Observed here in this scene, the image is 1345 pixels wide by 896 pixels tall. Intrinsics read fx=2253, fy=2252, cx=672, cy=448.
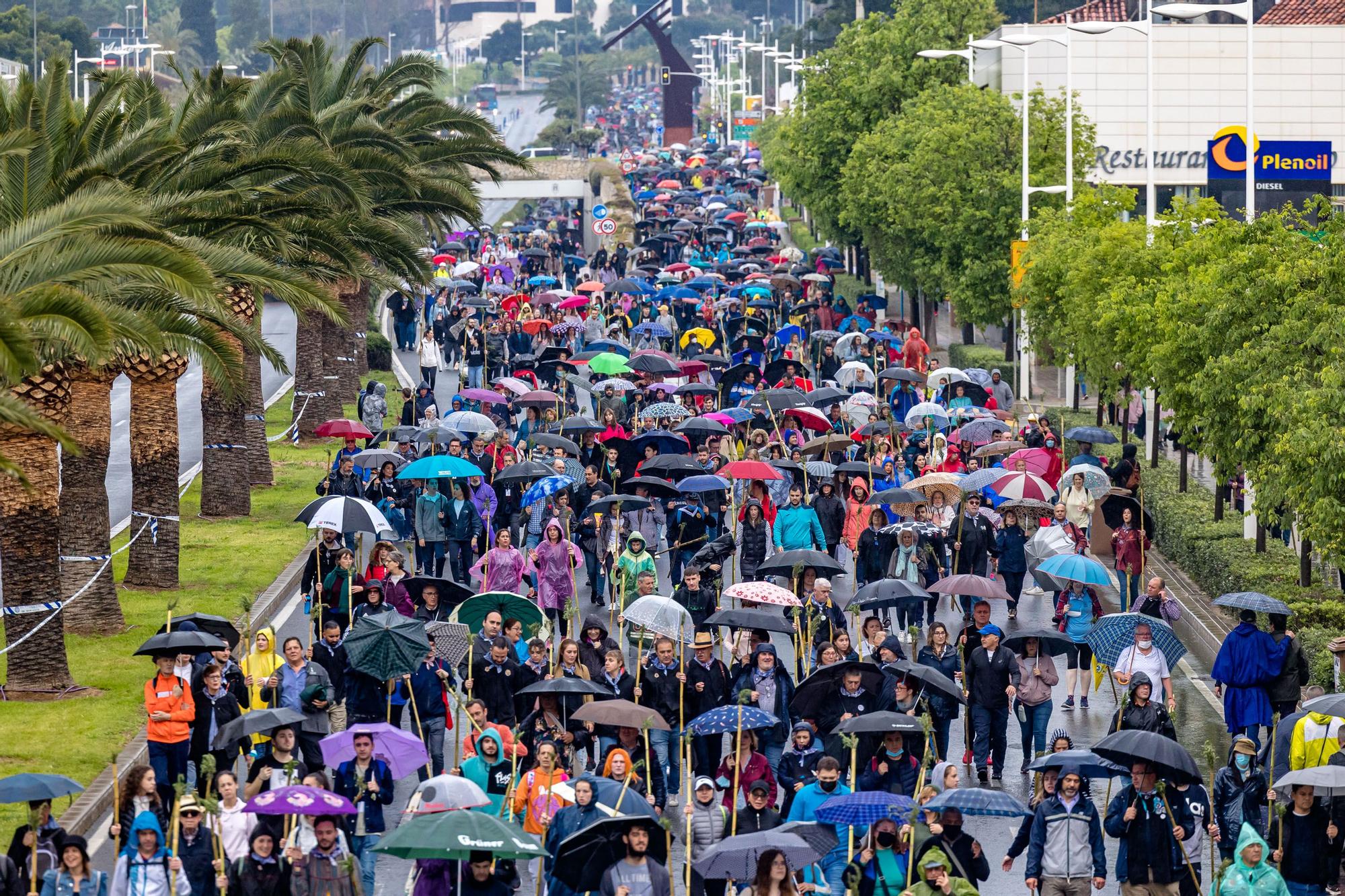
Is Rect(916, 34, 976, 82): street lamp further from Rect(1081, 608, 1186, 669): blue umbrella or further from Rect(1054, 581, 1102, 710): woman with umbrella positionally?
Rect(1081, 608, 1186, 669): blue umbrella

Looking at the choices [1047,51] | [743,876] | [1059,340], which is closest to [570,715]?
[743,876]

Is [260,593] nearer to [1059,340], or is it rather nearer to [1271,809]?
[1271,809]

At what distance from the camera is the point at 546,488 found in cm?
2277

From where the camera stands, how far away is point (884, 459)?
25.9 metres

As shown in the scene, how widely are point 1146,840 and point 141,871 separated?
5766 millimetres

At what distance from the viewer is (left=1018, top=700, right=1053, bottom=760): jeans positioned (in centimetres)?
1717

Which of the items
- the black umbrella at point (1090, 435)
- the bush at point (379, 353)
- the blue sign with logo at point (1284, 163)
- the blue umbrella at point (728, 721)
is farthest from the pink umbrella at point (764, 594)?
the bush at point (379, 353)

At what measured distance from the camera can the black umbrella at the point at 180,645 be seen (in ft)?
51.5

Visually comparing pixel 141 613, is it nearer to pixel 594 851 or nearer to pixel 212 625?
pixel 212 625

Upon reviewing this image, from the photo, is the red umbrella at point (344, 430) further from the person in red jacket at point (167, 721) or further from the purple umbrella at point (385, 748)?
Answer: the purple umbrella at point (385, 748)

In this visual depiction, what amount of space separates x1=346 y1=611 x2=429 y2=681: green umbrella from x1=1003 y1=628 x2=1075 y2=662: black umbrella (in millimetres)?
4521

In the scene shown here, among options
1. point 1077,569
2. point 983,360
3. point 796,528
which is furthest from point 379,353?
point 1077,569

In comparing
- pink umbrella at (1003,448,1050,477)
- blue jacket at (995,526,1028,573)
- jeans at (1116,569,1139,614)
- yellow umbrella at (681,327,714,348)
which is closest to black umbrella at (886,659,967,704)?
jeans at (1116,569,1139,614)

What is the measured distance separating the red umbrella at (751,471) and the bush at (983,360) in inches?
730
